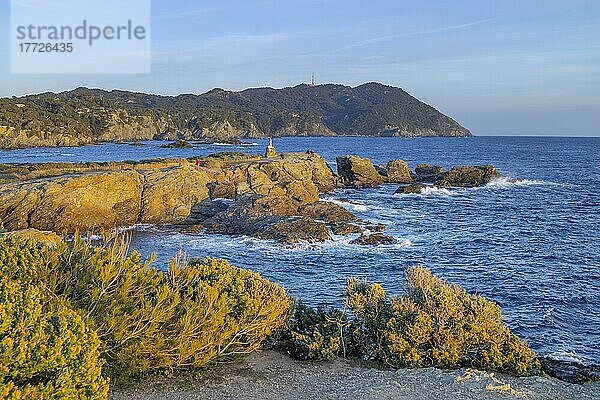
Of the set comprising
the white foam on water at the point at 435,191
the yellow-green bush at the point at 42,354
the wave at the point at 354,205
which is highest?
the yellow-green bush at the point at 42,354

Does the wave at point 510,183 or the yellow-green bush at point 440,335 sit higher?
the wave at point 510,183

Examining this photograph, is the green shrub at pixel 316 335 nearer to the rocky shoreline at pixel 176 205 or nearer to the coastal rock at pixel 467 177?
the rocky shoreline at pixel 176 205

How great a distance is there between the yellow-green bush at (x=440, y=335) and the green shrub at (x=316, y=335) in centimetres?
53

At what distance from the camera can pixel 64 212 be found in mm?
31016

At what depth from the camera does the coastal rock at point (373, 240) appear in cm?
2925

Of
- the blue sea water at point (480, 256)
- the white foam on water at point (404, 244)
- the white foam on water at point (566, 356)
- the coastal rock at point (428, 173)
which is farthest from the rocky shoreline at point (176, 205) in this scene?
the coastal rock at point (428, 173)

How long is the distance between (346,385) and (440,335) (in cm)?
319

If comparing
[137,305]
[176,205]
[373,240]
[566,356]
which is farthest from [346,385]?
[176,205]

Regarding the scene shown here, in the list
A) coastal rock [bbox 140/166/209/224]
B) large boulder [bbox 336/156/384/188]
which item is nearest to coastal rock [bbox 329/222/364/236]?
coastal rock [bbox 140/166/209/224]

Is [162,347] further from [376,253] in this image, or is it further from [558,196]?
[558,196]

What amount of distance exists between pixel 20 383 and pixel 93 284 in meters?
4.07

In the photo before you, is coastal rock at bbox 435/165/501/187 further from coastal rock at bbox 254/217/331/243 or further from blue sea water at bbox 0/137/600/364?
coastal rock at bbox 254/217/331/243

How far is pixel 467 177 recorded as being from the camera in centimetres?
5984

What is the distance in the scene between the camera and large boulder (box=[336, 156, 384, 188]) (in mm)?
57206
